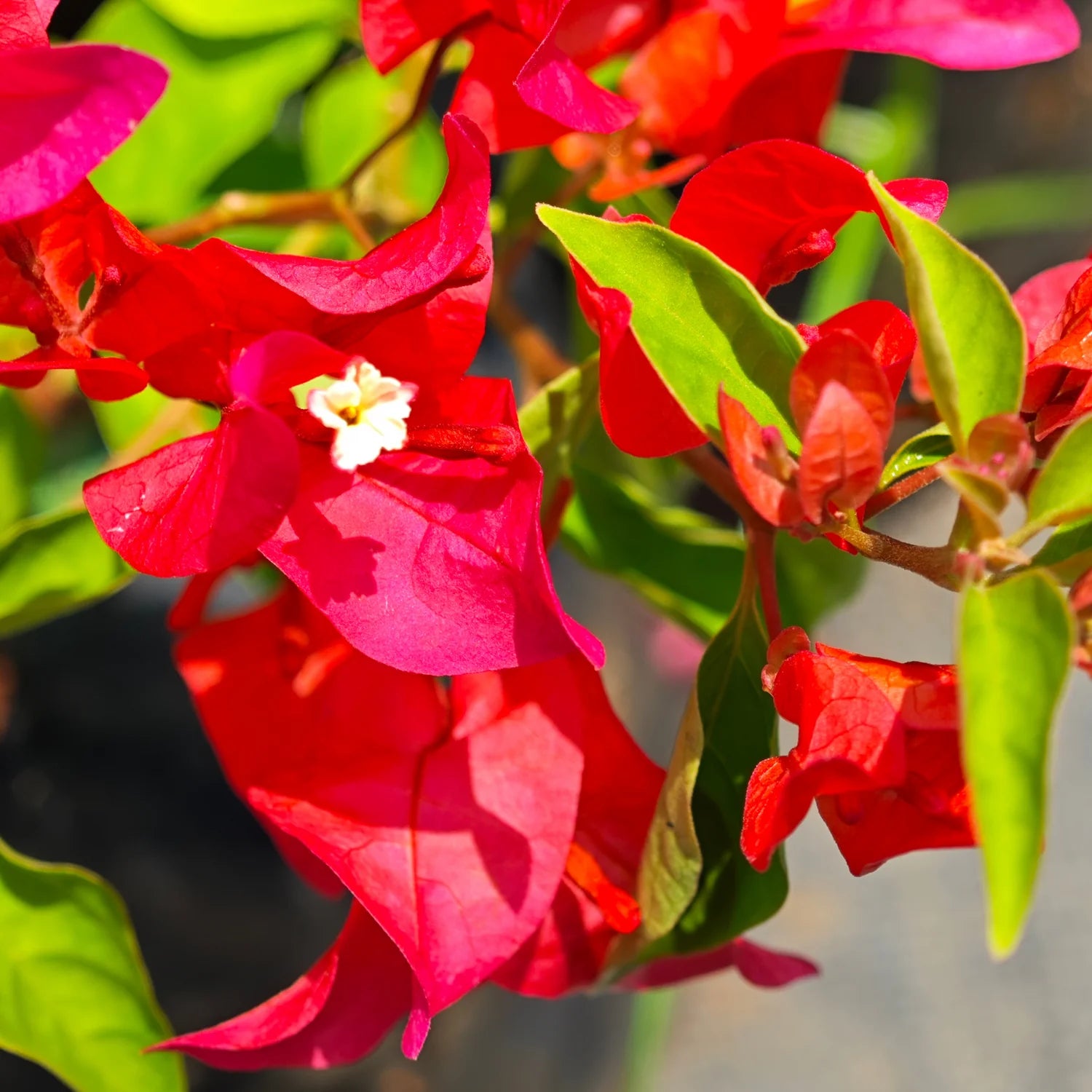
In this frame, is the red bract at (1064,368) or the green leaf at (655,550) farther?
the green leaf at (655,550)

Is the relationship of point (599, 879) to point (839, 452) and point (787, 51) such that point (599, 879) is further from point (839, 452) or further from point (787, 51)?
point (787, 51)

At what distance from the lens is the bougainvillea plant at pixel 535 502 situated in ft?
1.03

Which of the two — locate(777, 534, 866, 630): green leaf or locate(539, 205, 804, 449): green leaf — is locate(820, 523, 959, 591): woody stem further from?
locate(777, 534, 866, 630): green leaf

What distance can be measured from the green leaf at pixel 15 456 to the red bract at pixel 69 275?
38cm

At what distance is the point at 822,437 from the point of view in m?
0.31

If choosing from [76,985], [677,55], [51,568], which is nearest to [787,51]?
[677,55]

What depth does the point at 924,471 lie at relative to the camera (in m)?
0.37

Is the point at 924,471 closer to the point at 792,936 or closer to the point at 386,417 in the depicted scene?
the point at 386,417

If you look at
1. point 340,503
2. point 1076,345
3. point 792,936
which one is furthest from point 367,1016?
point 792,936

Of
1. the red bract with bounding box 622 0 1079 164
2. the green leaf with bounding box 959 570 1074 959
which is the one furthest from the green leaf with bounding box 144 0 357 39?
the green leaf with bounding box 959 570 1074 959

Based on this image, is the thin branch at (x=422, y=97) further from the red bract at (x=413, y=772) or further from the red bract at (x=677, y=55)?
the red bract at (x=413, y=772)

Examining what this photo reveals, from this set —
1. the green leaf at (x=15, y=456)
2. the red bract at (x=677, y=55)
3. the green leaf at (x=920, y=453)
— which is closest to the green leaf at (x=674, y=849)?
the green leaf at (x=920, y=453)

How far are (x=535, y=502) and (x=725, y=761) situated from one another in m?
0.15

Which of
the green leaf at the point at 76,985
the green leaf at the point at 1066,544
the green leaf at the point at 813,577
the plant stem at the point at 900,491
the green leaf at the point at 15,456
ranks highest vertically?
the green leaf at the point at 1066,544
